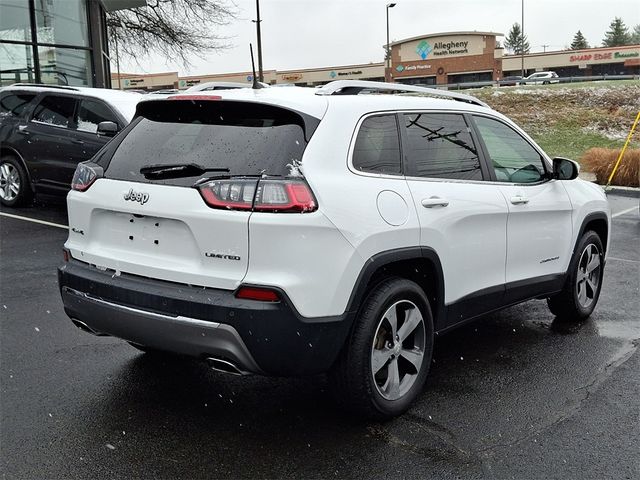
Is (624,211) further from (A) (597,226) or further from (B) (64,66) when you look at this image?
(B) (64,66)

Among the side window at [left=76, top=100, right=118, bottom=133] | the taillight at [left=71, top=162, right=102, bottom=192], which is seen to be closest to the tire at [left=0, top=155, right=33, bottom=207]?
the side window at [left=76, top=100, right=118, bottom=133]

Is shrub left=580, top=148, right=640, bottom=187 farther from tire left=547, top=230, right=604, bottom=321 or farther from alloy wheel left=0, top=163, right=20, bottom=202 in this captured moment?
alloy wheel left=0, top=163, right=20, bottom=202

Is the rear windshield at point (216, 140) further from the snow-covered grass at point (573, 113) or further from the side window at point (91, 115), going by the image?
the snow-covered grass at point (573, 113)

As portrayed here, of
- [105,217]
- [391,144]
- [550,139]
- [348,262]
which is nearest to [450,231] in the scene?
[391,144]

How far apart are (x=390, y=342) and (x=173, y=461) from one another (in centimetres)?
129

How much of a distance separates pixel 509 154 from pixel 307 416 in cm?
250

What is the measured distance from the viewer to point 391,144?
3.89m

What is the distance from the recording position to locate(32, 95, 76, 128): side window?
9680mm

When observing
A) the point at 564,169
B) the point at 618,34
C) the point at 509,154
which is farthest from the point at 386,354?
the point at 618,34

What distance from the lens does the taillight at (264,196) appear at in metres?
3.20

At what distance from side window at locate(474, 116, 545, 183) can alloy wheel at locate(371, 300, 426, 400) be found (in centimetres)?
139

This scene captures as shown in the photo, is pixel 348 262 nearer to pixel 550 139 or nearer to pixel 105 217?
pixel 105 217

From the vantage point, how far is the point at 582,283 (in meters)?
5.66

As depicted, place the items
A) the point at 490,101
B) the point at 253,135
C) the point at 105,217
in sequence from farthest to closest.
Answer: the point at 490,101 < the point at 105,217 < the point at 253,135
